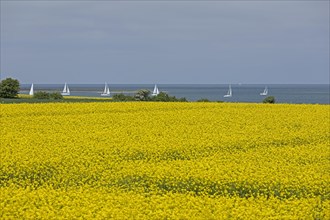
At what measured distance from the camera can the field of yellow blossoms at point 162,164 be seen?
10.8 m

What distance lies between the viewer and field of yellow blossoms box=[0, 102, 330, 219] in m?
10.8

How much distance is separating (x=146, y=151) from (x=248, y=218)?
724 centimetres

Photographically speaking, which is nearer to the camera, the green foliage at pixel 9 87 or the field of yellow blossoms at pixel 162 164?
the field of yellow blossoms at pixel 162 164

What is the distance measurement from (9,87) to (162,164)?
35901 millimetres

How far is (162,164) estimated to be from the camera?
1521 cm

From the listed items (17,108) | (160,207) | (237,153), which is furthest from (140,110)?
(160,207)

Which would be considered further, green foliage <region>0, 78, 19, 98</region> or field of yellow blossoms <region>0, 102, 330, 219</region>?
green foliage <region>0, 78, 19, 98</region>

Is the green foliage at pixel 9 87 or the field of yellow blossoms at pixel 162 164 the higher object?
the green foliage at pixel 9 87

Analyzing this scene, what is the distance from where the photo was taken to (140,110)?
2697 centimetres

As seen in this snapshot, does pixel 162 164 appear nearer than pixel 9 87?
Yes

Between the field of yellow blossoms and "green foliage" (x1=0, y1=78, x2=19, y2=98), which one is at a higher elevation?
"green foliage" (x1=0, y1=78, x2=19, y2=98)

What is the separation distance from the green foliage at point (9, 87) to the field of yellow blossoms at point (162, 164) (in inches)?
917

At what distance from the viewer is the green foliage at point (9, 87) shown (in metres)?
48.3

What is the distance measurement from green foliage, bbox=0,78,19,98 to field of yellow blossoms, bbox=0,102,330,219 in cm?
2329
